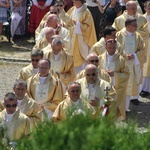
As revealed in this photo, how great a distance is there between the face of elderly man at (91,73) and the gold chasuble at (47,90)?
2.12ft

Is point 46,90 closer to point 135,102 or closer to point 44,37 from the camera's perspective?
point 44,37

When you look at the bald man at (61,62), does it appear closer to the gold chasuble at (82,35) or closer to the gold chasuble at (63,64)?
the gold chasuble at (63,64)

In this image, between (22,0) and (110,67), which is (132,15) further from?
(22,0)

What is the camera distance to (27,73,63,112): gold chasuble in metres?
11.3

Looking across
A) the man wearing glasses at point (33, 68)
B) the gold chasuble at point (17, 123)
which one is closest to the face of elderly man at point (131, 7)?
the man wearing glasses at point (33, 68)

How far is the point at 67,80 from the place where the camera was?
1236 cm

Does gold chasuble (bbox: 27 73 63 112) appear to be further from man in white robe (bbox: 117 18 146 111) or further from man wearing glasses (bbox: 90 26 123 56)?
man in white robe (bbox: 117 18 146 111)

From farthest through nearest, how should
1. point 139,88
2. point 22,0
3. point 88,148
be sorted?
point 22,0
point 139,88
point 88,148

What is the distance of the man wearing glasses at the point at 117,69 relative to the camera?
39.9 ft

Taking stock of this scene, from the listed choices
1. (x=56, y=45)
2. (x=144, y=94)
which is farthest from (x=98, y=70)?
(x=144, y=94)

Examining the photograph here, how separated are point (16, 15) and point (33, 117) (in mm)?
8475

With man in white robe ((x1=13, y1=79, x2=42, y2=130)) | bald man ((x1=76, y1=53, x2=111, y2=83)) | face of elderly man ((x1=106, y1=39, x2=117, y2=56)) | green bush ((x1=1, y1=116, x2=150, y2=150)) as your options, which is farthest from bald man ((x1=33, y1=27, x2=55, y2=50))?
green bush ((x1=1, y1=116, x2=150, y2=150))

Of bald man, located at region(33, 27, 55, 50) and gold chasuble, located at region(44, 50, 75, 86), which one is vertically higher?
bald man, located at region(33, 27, 55, 50)

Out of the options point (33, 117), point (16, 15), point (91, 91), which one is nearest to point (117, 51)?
point (91, 91)
